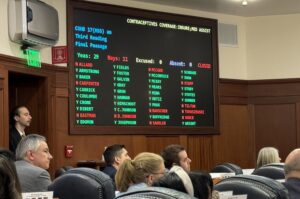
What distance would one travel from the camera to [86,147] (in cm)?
793

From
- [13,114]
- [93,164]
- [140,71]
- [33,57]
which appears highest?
[33,57]

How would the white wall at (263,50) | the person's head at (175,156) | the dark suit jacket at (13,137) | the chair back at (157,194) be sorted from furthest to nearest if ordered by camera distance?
the white wall at (263,50) < the dark suit jacket at (13,137) < the person's head at (175,156) < the chair back at (157,194)

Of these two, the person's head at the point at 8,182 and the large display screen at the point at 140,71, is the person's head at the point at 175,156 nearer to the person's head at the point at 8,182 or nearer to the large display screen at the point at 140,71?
the large display screen at the point at 140,71

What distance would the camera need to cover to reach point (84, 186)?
3205 millimetres

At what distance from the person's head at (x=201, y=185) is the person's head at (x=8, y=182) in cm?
65

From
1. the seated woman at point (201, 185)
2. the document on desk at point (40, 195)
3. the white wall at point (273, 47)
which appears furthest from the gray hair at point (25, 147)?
the white wall at point (273, 47)

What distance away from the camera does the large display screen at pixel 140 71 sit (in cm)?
794

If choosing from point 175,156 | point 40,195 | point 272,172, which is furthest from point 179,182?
point 175,156

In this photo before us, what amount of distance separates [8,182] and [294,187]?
1.74m

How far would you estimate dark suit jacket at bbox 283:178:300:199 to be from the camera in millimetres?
3045

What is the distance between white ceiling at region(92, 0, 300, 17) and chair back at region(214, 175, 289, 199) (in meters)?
6.42

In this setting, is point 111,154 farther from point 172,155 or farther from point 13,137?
point 13,137

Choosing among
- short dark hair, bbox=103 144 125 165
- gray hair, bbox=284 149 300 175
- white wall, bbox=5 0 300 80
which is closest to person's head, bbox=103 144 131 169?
short dark hair, bbox=103 144 125 165

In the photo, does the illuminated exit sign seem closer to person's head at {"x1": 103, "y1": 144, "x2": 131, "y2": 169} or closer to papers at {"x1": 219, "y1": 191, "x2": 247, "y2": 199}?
person's head at {"x1": 103, "y1": 144, "x2": 131, "y2": 169}
